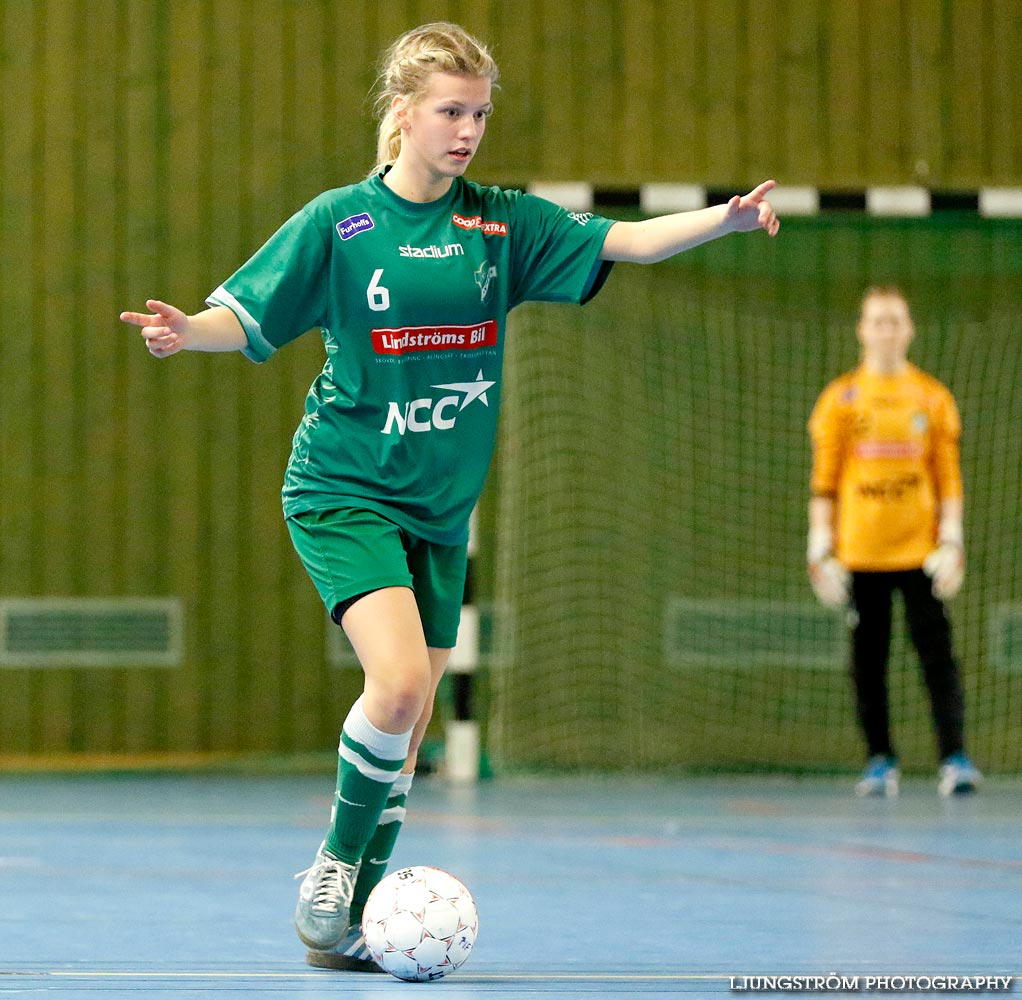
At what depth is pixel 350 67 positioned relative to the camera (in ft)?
30.6

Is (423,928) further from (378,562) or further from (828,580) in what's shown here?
(828,580)

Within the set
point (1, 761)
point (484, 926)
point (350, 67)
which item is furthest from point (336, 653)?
point (484, 926)

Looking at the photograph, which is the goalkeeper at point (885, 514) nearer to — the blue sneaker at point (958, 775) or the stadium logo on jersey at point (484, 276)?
the blue sneaker at point (958, 775)

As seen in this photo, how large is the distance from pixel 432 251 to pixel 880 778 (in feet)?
15.3

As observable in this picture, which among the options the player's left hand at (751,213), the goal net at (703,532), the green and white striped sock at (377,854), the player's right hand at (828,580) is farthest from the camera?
the goal net at (703,532)

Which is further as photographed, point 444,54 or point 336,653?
point 336,653

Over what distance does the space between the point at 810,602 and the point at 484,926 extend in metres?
5.61

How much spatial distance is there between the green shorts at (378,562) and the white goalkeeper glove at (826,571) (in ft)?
13.6

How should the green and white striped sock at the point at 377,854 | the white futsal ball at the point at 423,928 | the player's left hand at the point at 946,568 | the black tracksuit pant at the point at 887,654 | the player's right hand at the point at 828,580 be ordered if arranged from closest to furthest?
1. the white futsal ball at the point at 423,928
2. the green and white striped sock at the point at 377,854
3. the player's left hand at the point at 946,568
4. the black tracksuit pant at the point at 887,654
5. the player's right hand at the point at 828,580

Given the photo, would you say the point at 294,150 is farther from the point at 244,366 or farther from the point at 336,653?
the point at 336,653

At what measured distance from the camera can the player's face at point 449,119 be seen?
3559 millimetres

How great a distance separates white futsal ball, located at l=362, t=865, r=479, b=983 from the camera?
10.8 feet

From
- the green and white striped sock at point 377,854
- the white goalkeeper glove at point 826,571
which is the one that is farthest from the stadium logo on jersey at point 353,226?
the white goalkeeper glove at point 826,571

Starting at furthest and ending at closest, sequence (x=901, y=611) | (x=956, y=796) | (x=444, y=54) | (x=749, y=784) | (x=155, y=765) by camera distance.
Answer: (x=901, y=611) < (x=155, y=765) < (x=749, y=784) < (x=956, y=796) < (x=444, y=54)
